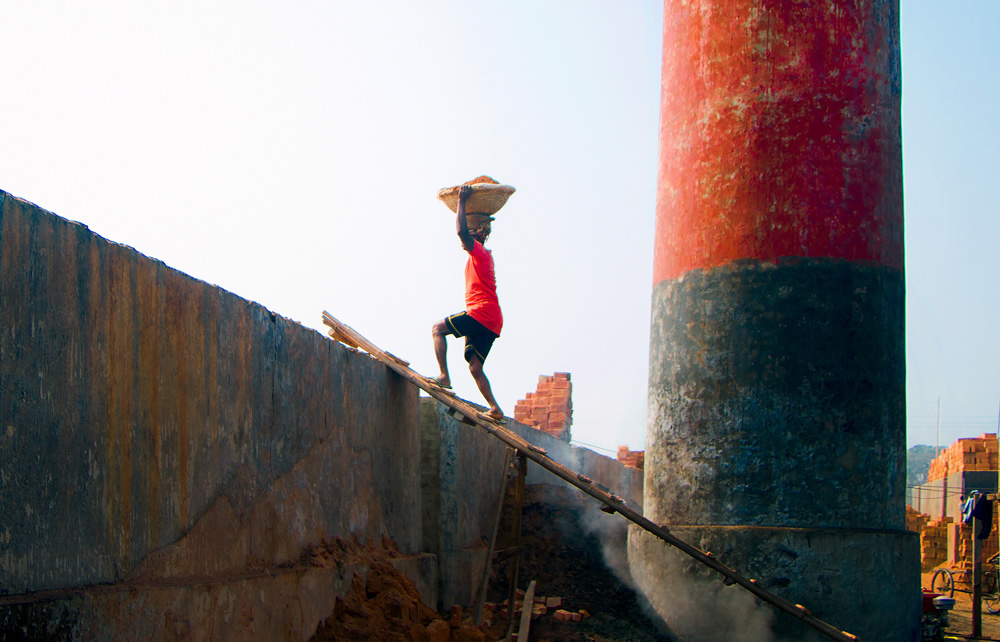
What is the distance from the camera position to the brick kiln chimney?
6.30 metres

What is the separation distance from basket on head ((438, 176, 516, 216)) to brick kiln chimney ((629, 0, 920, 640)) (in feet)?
4.23

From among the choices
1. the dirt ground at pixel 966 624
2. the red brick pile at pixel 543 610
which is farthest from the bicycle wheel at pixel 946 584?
the red brick pile at pixel 543 610

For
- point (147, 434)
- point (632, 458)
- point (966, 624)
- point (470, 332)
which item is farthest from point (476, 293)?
point (632, 458)

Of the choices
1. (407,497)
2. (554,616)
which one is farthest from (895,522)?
(407,497)

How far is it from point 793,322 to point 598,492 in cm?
186

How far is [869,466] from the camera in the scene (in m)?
6.43

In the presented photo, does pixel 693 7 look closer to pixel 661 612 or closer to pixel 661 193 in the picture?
pixel 661 193

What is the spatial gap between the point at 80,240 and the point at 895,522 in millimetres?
5418

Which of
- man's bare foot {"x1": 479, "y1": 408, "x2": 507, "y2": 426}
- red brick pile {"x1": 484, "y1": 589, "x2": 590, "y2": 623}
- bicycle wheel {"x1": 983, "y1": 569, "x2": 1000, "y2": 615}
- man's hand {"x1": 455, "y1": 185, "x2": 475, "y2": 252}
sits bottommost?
bicycle wheel {"x1": 983, "y1": 569, "x2": 1000, "y2": 615}

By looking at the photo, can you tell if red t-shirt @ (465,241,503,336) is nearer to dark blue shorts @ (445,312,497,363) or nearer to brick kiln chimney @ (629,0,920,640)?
dark blue shorts @ (445,312,497,363)

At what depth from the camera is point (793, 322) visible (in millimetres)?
6465

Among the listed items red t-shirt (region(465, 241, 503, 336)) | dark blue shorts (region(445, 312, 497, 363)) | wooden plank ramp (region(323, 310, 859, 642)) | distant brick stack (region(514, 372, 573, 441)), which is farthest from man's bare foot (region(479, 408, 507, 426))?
distant brick stack (region(514, 372, 573, 441))

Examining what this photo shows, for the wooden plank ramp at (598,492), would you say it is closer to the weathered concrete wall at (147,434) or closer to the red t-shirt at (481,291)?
the red t-shirt at (481,291)

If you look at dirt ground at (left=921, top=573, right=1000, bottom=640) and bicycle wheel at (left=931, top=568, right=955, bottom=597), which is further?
bicycle wheel at (left=931, top=568, right=955, bottom=597)
